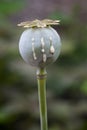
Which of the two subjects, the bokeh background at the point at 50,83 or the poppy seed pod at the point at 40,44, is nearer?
the poppy seed pod at the point at 40,44

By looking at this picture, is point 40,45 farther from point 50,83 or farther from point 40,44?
point 50,83

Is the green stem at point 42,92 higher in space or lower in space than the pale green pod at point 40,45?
lower

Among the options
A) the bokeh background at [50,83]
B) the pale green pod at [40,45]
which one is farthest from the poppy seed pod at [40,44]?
the bokeh background at [50,83]

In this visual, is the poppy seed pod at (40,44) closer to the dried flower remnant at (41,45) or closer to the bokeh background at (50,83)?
the dried flower remnant at (41,45)

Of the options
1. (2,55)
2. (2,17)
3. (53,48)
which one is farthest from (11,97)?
(53,48)

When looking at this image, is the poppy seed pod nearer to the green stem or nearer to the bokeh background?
the green stem

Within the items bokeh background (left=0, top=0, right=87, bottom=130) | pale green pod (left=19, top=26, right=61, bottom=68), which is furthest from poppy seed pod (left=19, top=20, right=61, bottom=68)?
bokeh background (left=0, top=0, right=87, bottom=130)

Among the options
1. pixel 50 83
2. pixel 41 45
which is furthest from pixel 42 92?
pixel 50 83

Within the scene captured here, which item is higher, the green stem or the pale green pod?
the pale green pod
